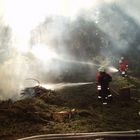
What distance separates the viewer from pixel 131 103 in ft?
47.9

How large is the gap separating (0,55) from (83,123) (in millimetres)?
11182

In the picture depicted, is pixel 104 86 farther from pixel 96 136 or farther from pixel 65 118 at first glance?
pixel 96 136

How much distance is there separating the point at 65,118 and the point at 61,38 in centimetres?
1866

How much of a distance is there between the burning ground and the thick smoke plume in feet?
10.4

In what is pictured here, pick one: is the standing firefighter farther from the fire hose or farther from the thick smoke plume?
the fire hose

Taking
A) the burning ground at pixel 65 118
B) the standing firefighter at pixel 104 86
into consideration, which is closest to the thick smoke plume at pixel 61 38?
the burning ground at pixel 65 118

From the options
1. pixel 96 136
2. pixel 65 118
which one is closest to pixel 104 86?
pixel 65 118

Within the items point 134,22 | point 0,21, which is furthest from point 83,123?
point 134,22

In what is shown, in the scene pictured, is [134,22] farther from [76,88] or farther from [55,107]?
[55,107]

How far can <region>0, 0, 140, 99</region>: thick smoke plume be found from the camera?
69.7 feet

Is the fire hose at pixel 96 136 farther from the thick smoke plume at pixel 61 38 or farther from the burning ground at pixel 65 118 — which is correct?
the thick smoke plume at pixel 61 38

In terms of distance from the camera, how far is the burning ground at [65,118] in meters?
10.8

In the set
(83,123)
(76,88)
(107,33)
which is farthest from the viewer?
(107,33)

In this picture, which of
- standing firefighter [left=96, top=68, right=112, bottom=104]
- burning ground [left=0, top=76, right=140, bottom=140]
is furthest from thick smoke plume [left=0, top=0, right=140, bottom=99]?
standing firefighter [left=96, top=68, right=112, bottom=104]
